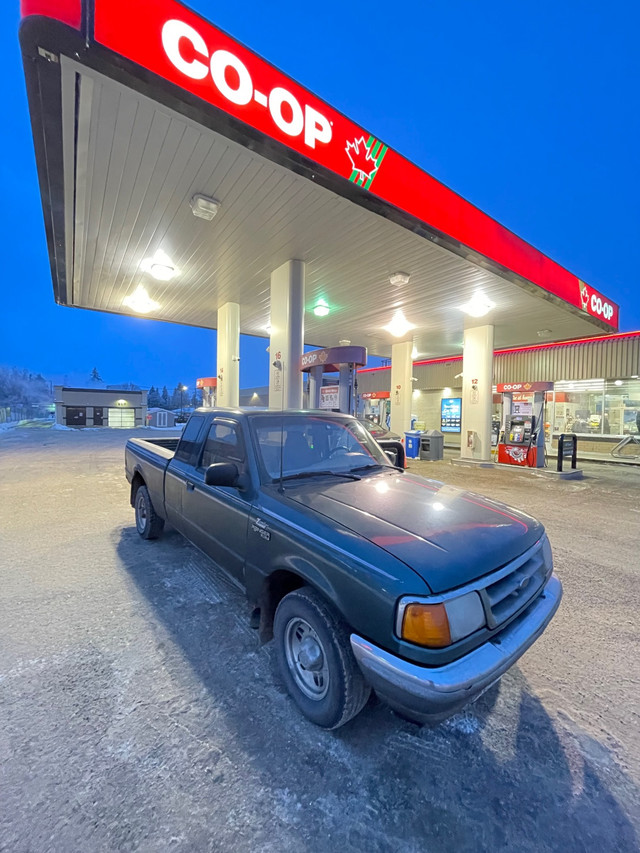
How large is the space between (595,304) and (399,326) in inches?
219

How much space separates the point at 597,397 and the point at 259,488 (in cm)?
1846

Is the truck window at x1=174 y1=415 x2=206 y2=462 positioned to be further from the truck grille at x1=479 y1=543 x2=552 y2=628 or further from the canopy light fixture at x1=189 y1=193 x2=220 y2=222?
the canopy light fixture at x1=189 y1=193 x2=220 y2=222

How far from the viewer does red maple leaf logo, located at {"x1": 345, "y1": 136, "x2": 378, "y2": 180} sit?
16.3ft

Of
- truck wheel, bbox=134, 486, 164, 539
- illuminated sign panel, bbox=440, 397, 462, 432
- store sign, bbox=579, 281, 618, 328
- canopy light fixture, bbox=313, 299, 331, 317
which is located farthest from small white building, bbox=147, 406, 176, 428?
store sign, bbox=579, 281, 618, 328

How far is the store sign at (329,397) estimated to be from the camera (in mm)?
8297

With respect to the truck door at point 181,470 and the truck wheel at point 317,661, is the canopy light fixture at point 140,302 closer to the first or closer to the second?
the truck door at point 181,470

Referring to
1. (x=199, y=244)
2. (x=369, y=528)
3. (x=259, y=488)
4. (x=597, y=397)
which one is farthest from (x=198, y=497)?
(x=597, y=397)

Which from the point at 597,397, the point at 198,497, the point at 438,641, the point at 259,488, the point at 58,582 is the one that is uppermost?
the point at 597,397

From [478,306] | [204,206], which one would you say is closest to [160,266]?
[204,206]

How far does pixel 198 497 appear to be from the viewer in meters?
3.19

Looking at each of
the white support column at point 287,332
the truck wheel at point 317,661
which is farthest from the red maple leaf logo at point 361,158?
the truck wheel at point 317,661

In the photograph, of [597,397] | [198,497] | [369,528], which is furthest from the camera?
[597,397]

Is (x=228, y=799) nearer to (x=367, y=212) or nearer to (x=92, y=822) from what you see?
(x=92, y=822)

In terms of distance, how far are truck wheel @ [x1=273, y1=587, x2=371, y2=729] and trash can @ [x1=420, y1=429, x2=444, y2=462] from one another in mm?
12233
